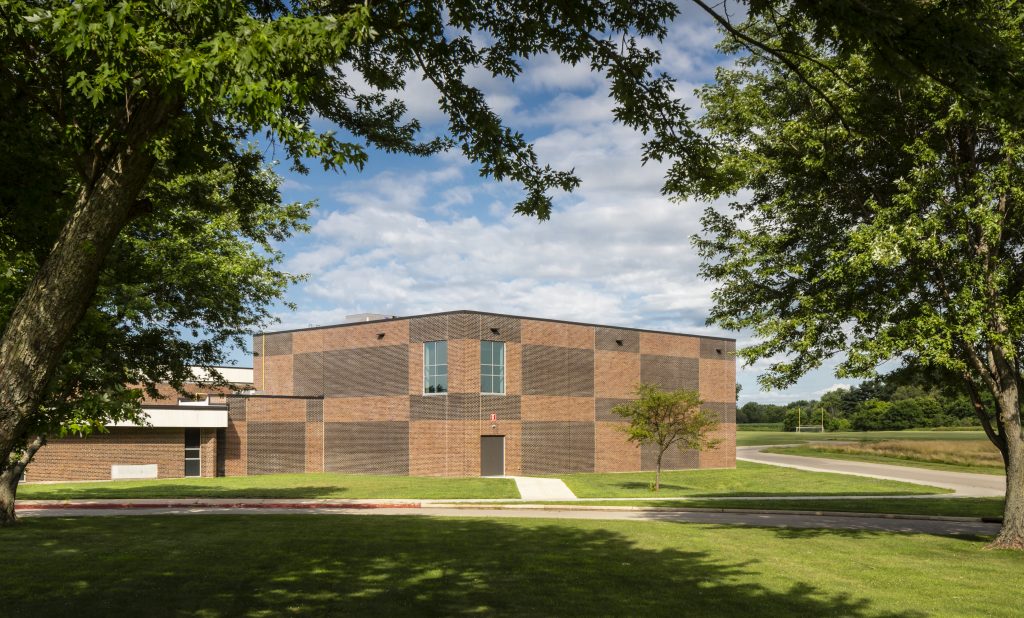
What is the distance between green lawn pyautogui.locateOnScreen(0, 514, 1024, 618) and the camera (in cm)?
982

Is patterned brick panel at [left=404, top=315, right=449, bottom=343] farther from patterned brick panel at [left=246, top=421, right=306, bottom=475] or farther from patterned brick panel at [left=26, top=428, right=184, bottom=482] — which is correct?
patterned brick panel at [left=26, top=428, right=184, bottom=482]

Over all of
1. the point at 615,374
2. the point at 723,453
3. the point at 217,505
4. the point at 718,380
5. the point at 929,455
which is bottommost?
the point at 929,455

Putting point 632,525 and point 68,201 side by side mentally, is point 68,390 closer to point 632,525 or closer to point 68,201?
point 68,201

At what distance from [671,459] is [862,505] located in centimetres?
2495

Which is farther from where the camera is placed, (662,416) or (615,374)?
(615,374)

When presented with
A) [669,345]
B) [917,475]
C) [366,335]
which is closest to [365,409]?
[366,335]

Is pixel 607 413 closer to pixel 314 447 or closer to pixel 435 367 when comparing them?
pixel 435 367

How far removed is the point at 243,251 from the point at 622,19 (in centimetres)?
1764

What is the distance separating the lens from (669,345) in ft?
173

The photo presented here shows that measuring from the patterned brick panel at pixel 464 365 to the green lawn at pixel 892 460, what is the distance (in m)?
32.0

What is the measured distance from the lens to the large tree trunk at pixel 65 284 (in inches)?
239

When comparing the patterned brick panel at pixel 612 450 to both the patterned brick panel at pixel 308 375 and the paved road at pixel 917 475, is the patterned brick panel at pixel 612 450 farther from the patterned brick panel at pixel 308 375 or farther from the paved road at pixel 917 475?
the patterned brick panel at pixel 308 375

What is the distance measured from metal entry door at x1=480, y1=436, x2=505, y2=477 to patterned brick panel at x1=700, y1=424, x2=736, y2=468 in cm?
1692

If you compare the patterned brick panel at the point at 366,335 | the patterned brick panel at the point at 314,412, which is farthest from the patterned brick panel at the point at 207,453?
the patterned brick panel at the point at 366,335
